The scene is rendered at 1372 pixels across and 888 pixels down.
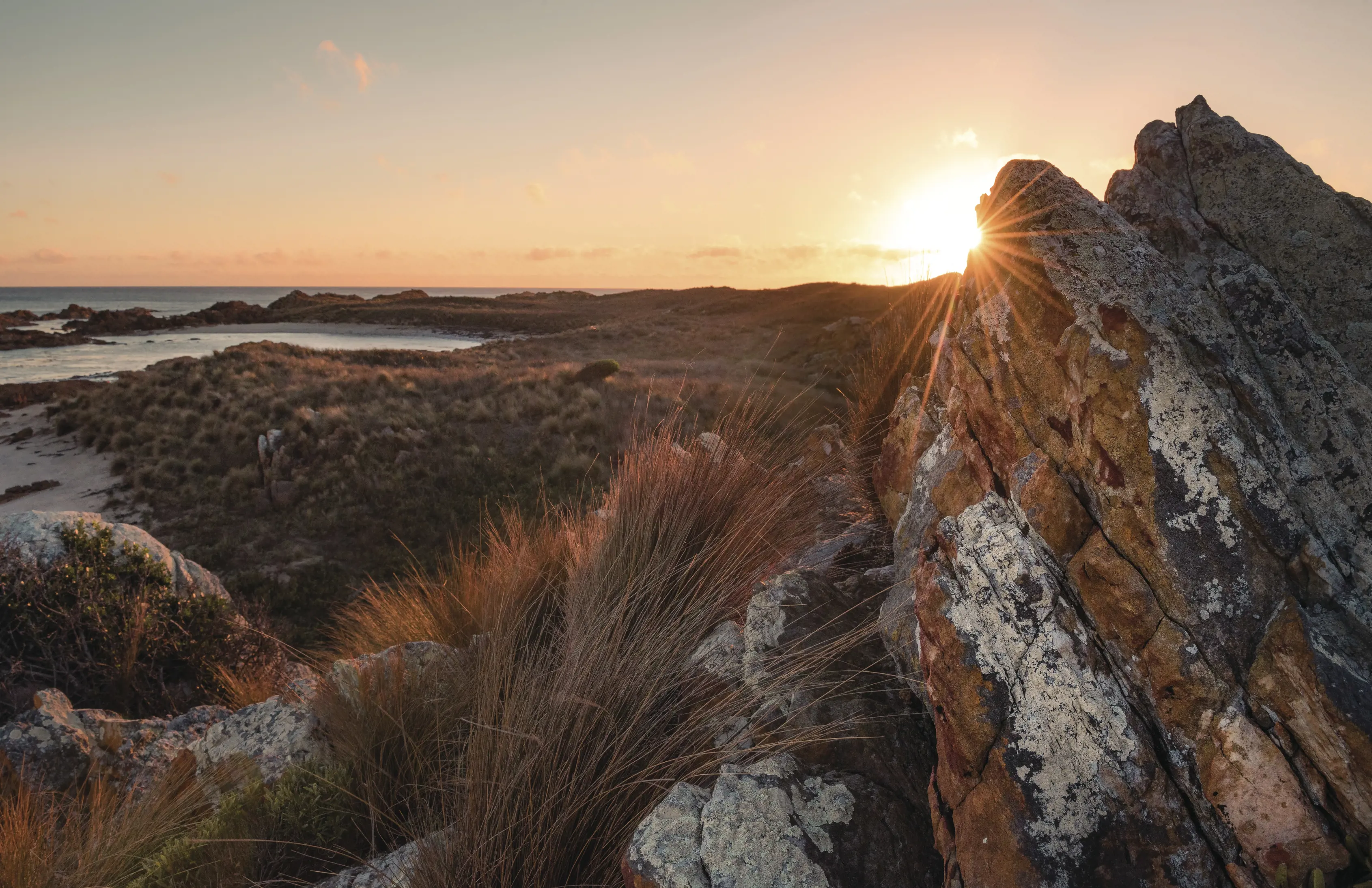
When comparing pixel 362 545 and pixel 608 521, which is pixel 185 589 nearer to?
pixel 362 545

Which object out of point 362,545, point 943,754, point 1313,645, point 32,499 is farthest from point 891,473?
point 32,499

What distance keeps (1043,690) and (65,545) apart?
755 centimetres

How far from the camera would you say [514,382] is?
61.5 feet

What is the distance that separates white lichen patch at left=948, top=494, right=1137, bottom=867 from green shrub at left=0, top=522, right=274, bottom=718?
5902 mm

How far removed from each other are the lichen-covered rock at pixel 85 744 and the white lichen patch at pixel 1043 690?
428 cm

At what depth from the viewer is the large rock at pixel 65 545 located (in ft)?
18.0

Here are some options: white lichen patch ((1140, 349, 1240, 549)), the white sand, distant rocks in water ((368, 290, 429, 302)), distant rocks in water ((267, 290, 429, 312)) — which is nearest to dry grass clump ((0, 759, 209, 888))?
white lichen patch ((1140, 349, 1240, 549))

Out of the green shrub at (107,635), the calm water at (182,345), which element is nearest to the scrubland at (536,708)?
the green shrub at (107,635)

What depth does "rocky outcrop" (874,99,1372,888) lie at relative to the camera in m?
1.38

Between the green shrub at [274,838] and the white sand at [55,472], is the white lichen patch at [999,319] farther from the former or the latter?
the white sand at [55,472]

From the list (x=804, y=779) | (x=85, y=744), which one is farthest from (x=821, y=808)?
(x=85, y=744)

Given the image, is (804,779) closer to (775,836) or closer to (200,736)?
(775,836)

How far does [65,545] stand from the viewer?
222 inches

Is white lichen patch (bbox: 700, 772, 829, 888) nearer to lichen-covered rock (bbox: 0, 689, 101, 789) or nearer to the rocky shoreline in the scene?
the rocky shoreline
